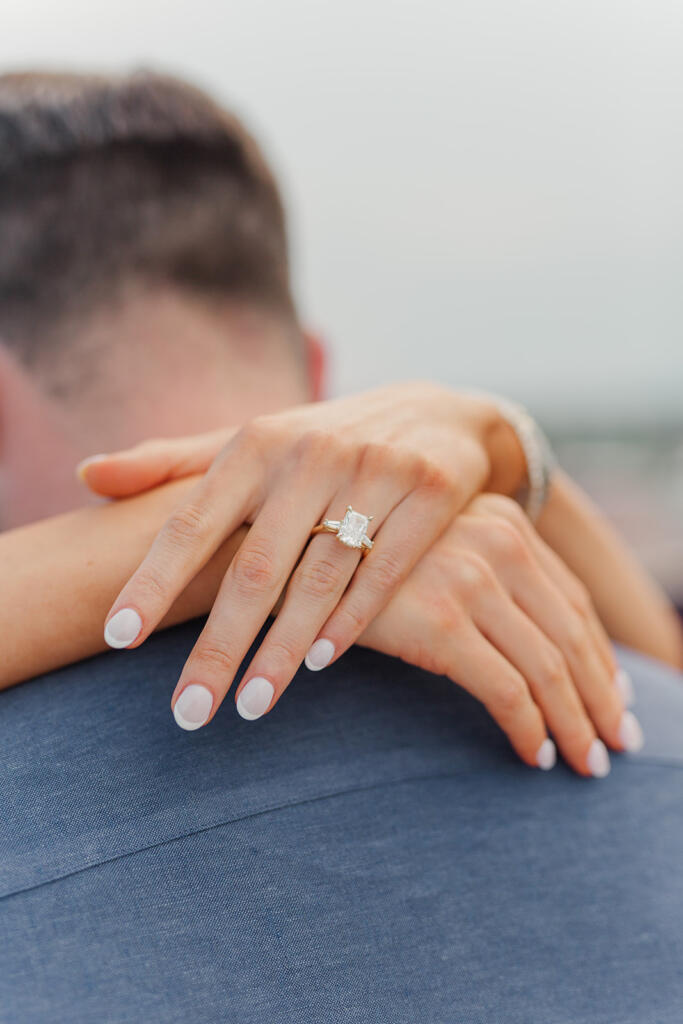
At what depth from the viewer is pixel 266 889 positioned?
0.66 meters

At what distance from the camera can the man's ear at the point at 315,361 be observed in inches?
55.9

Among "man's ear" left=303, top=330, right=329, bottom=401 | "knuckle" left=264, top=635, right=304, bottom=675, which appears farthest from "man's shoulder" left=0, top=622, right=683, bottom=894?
"man's ear" left=303, top=330, right=329, bottom=401

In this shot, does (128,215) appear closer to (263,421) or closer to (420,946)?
(263,421)

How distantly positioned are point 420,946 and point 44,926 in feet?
1.06

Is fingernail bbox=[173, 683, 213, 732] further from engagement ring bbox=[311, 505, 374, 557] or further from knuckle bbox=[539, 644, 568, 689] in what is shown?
knuckle bbox=[539, 644, 568, 689]

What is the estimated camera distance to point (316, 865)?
69 cm

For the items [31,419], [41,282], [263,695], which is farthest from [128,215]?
[263,695]

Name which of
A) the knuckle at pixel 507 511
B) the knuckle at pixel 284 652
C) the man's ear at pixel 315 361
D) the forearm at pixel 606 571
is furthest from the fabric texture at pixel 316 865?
the man's ear at pixel 315 361

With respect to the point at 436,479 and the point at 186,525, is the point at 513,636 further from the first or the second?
the point at 186,525

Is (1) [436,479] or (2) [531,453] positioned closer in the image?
(1) [436,479]

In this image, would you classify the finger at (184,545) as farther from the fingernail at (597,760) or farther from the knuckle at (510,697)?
the fingernail at (597,760)

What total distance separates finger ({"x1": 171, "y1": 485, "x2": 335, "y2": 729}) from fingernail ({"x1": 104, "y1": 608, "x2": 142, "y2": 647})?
53 millimetres

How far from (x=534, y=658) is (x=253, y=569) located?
341 mm

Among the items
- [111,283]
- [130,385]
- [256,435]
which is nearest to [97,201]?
[111,283]
